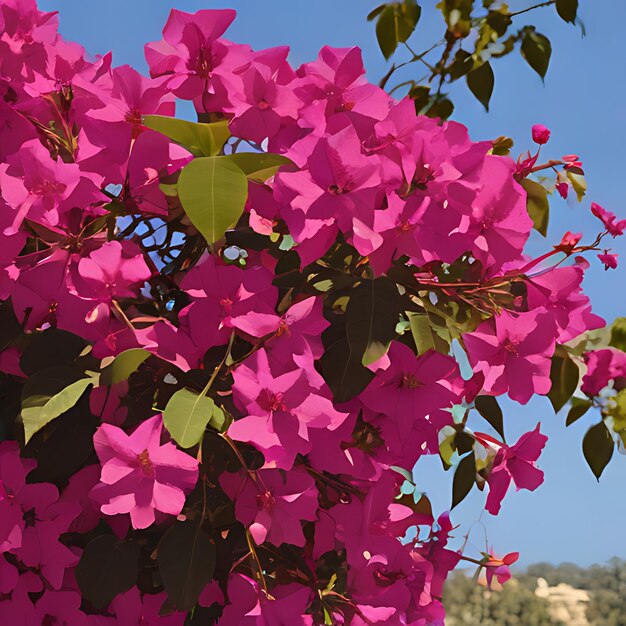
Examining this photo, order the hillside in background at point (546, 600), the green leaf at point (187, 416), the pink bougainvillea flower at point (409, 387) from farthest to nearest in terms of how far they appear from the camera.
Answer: the hillside in background at point (546, 600) < the pink bougainvillea flower at point (409, 387) < the green leaf at point (187, 416)

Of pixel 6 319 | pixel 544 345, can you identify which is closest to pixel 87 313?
pixel 6 319

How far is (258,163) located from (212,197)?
108 mm

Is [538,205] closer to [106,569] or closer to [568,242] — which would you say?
[568,242]

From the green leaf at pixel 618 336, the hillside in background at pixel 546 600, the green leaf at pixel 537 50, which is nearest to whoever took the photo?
the green leaf at pixel 618 336

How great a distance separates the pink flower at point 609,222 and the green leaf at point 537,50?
310 mm

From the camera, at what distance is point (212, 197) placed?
850mm

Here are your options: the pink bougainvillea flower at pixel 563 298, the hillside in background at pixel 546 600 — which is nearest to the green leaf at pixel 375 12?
the pink bougainvillea flower at pixel 563 298

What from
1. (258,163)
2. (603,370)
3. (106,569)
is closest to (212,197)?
(258,163)

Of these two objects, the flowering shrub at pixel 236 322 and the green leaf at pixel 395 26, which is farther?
the green leaf at pixel 395 26

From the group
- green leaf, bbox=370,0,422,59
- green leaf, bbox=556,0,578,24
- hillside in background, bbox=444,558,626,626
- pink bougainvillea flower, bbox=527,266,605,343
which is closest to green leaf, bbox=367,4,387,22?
green leaf, bbox=370,0,422,59

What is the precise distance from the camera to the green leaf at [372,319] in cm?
92

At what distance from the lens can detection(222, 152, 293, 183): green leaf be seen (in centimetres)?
92

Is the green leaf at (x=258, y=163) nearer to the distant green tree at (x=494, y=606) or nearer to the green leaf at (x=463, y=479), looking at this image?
the green leaf at (x=463, y=479)

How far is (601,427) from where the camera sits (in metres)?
1.30
